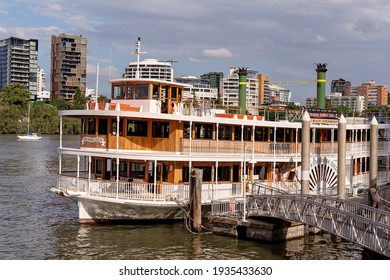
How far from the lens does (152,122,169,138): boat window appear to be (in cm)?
2919

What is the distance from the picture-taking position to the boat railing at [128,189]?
89.8 ft

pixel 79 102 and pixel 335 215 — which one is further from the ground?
pixel 79 102

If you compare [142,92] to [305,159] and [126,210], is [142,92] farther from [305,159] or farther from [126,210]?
[305,159]

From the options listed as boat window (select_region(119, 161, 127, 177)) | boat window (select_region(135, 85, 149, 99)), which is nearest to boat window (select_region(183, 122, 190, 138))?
boat window (select_region(135, 85, 149, 99))

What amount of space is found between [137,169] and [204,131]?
3937 millimetres

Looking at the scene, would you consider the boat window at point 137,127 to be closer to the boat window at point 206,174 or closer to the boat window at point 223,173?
the boat window at point 206,174

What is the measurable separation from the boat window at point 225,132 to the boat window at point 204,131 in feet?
1.86

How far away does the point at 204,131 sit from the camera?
3062 centimetres

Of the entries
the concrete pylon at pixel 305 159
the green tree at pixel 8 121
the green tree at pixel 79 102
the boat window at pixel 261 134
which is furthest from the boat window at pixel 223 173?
the green tree at pixel 79 102

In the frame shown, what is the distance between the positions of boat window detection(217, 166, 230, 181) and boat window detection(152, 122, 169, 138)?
11.6 feet

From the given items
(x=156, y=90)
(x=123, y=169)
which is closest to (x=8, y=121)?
(x=123, y=169)

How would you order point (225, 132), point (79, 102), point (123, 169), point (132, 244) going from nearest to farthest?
point (132, 244), point (123, 169), point (225, 132), point (79, 102)
